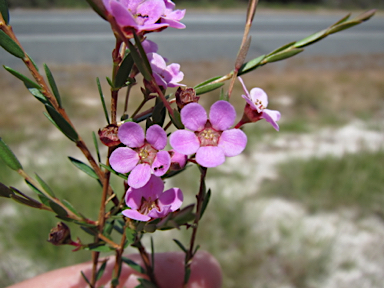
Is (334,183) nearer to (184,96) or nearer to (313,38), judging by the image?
(313,38)

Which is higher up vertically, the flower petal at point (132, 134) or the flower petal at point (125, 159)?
the flower petal at point (132, 134)

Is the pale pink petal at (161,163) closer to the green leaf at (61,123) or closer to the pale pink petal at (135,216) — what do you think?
the pale pink petal at (135,216)

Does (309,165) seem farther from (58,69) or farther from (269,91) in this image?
(58,69)

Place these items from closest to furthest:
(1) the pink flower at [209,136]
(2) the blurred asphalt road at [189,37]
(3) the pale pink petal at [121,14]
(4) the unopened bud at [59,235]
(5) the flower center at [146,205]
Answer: (3) the pale pink petal at [121,14] < (1) the pink flower at [209,136] < (5) the flower center at [146,205] < (4) the unopened bud at [59,235] < (2) the blurred asphalt road at [189,37]

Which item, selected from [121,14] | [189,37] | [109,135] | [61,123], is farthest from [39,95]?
[189,37]

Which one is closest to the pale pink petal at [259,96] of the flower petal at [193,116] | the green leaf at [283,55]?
the green leaf at [283,55]

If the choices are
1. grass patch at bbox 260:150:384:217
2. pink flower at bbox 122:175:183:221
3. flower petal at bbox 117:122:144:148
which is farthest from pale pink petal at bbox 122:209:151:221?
grass patch at bbox 260:150:384:217

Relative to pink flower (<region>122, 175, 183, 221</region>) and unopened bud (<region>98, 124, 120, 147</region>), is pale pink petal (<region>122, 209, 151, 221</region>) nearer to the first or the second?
pink flower (<region>122, 175, 183, 221</region>)
